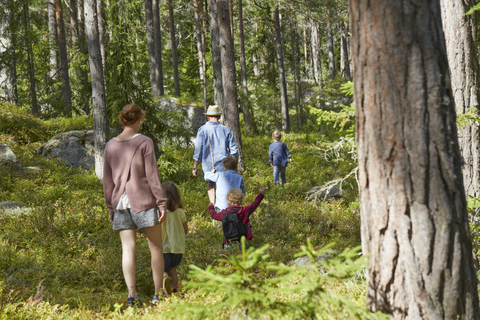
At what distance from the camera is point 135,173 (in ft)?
12.7

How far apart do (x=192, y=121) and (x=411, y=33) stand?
15.0 meters

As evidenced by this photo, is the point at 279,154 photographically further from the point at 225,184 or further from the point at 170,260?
the point at 170,260

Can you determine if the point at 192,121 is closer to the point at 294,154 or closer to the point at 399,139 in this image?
the point at 294,154

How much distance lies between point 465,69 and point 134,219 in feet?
14.7

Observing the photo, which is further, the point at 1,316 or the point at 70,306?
the point at 70,306

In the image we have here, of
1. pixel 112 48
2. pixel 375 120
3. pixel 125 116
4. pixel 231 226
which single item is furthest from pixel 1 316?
pixel 112 48

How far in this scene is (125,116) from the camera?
3.99m

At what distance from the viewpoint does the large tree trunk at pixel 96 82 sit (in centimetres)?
973

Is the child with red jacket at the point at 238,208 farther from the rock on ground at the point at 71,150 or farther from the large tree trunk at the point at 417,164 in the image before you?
the rock on ground at the point at 71,150

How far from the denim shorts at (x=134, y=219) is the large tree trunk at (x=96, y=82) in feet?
21.7

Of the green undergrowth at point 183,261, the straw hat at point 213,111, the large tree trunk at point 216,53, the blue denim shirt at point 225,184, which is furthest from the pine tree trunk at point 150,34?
the blue denim shirt at point 225,184

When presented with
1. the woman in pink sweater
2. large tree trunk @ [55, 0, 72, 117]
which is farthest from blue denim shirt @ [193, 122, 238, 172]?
large tree trunk @ [55, 0, 72, 117]

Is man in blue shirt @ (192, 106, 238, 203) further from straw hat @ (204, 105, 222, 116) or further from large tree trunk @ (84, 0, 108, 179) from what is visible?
large tree trunk @ (84, 0, 108, 179)

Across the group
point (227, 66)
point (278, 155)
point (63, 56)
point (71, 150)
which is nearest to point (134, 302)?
point (278, 155)
